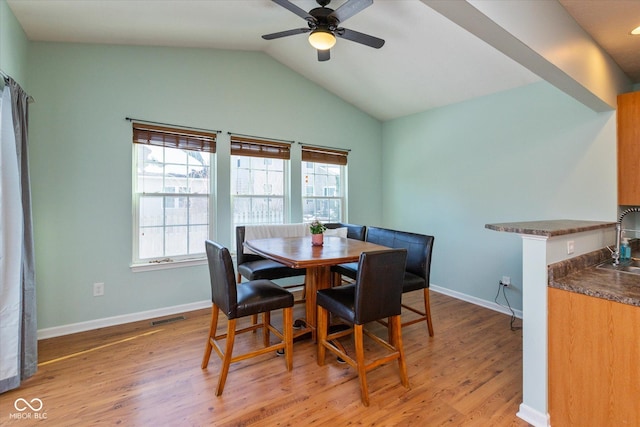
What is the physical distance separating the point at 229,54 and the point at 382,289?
10.9 feet

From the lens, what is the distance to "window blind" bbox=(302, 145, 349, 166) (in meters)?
4.21

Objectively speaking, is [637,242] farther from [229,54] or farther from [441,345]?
[229,54]

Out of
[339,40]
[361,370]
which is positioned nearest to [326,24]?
A: [339,40]

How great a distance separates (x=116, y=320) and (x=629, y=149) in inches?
198

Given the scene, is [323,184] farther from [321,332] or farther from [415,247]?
[321,332]

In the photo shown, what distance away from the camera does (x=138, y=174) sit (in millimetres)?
3152

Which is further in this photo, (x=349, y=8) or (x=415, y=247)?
(x=415, y=247)

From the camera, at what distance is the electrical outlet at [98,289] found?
9.54 feet

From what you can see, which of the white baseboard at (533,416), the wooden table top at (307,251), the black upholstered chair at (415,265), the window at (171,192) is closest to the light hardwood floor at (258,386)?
the white baseboard at (533,416)

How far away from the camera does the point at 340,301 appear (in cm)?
208

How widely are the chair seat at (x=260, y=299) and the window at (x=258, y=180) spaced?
1659mm

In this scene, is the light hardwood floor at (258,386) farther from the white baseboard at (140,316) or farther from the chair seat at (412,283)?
the chair seat at (412,283)

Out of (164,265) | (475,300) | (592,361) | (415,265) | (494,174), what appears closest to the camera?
(592,361)

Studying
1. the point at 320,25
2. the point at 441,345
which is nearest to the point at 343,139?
the point at 320,25
